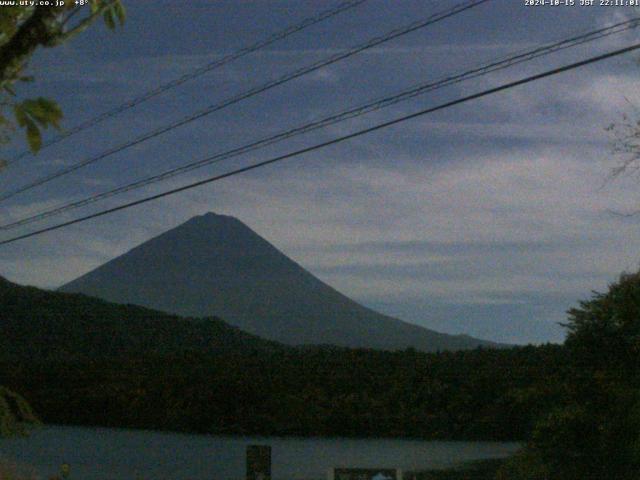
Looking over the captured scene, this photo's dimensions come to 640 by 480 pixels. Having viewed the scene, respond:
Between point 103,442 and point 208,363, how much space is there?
315cm

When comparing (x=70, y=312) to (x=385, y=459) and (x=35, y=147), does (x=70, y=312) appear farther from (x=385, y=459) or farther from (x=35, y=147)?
(x=35, y=147)

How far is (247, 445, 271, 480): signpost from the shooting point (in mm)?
8680

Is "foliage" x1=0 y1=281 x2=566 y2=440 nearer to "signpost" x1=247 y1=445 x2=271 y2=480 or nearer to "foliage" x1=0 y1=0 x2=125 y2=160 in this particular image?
"signpost" x1=247 y1=445 x2=271 y2=480

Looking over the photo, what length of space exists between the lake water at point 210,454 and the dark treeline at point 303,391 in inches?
17.9

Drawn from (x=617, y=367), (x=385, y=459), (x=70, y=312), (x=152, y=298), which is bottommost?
(x=385, y=459)

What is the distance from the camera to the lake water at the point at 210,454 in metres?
15.4

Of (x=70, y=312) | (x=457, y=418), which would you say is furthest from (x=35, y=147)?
(x=70, y=312)

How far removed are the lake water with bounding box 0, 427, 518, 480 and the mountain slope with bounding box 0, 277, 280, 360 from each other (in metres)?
7.12

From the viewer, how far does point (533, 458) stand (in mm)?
11781

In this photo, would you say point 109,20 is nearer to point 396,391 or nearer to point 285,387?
point 396,391

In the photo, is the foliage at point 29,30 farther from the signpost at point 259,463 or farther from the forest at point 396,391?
the forest at point 396,391

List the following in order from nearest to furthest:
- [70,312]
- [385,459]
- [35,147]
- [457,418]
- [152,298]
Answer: [35,147] → [385,459] → [457,418] → [70,312] → [152,298]

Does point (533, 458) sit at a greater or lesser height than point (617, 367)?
lesser

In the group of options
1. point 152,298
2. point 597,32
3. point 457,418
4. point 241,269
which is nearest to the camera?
point 597,32
